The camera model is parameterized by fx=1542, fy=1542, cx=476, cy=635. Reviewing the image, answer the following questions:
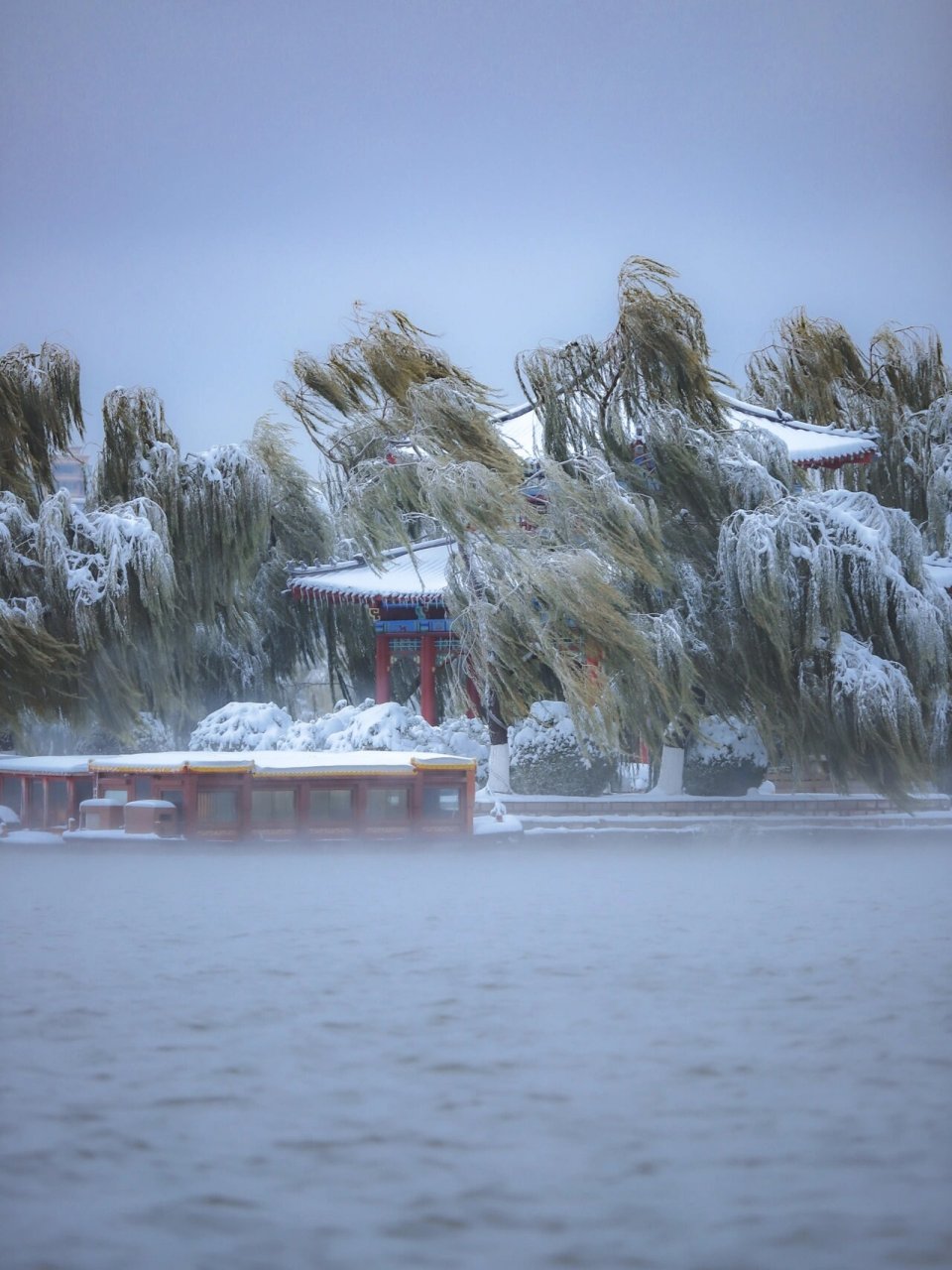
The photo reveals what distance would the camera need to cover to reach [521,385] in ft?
56.0

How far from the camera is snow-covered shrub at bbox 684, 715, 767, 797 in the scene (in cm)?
1692

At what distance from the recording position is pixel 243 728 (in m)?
17.6

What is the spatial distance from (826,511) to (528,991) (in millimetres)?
9978

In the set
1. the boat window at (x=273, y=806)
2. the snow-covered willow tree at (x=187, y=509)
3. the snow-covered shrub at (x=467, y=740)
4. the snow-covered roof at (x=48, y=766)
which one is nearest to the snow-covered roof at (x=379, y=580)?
the snow-covered willow tree at (x=187, y=509)

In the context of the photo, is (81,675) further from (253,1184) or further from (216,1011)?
(253,1184)

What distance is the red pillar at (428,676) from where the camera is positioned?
62.9 ft

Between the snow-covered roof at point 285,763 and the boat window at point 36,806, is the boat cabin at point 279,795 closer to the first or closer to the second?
the snow-covered roof at point 285,763

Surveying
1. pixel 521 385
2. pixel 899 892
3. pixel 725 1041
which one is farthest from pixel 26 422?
pixel 725 1041

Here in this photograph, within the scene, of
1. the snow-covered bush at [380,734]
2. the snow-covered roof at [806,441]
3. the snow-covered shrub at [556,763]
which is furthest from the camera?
the snow-covered roof at [806,441]

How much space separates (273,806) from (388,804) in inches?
44.5

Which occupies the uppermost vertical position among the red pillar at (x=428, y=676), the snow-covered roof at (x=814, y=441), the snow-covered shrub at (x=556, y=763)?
the snow-covered roof at (x=814, y=441)

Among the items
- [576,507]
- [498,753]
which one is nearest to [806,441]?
[576,507]

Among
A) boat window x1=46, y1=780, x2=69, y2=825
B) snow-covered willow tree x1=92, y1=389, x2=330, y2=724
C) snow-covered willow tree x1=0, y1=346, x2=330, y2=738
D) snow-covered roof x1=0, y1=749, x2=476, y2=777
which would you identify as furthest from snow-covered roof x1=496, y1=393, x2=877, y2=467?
boat window x1=46, y1=780, x2=69, y2=825

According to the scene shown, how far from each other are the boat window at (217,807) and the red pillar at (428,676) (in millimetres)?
4619
